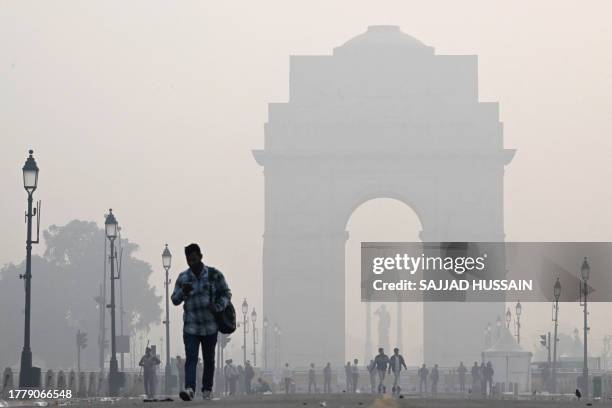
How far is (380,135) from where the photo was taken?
7812cm

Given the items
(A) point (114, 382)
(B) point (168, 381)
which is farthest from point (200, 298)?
(B) point (168, 381)

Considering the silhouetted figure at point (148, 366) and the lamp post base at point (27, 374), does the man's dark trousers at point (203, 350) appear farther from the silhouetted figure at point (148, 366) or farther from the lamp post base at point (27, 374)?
the silhouetted figure at point (148, 366)

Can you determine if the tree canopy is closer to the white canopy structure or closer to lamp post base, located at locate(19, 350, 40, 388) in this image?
the white canopy structure

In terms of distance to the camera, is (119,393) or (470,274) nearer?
(119,393)


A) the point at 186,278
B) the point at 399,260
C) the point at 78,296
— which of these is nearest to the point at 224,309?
the point at 186,278

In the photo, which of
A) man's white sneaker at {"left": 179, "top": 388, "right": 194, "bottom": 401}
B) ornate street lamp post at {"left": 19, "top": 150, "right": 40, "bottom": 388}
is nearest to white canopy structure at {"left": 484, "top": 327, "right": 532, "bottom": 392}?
ornate street lamp post at {"left": 19, "top": 150, "right": 40, "bottom": 388}

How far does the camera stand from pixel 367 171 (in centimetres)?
7862

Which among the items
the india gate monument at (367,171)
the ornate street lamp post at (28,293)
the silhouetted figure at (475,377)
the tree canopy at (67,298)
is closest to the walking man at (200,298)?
the ornate street lamp post at (28,293)

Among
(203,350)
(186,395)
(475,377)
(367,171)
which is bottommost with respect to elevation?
(186,395)

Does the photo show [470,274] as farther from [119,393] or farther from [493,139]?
[119,393]

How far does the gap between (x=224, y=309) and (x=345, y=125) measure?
198 feet

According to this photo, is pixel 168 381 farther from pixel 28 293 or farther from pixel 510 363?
pixel 510 363

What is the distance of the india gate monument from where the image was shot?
255 feet

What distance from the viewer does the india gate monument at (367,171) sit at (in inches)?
3056
